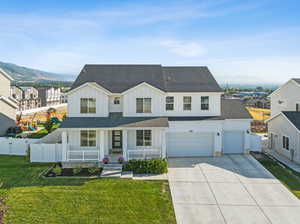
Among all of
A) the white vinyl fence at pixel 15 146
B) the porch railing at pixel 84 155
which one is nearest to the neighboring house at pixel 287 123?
the porch railing at pixel 84 155

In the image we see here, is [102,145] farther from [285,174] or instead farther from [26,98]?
[26,98]

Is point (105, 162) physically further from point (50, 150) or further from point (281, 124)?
point (281, 124)

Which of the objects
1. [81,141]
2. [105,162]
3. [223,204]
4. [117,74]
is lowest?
[223,204]

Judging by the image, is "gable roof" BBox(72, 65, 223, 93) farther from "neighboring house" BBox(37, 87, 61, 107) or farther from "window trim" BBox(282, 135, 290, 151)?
"neighboring house" BBox(37, 87, 61, 107)

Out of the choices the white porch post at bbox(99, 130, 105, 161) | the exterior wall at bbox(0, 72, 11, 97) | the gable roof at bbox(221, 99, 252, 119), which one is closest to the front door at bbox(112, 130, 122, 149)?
the white porch post at bbox(99, 130, 105, 161)

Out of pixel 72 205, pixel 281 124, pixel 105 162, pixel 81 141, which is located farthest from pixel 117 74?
pixel 281 124
